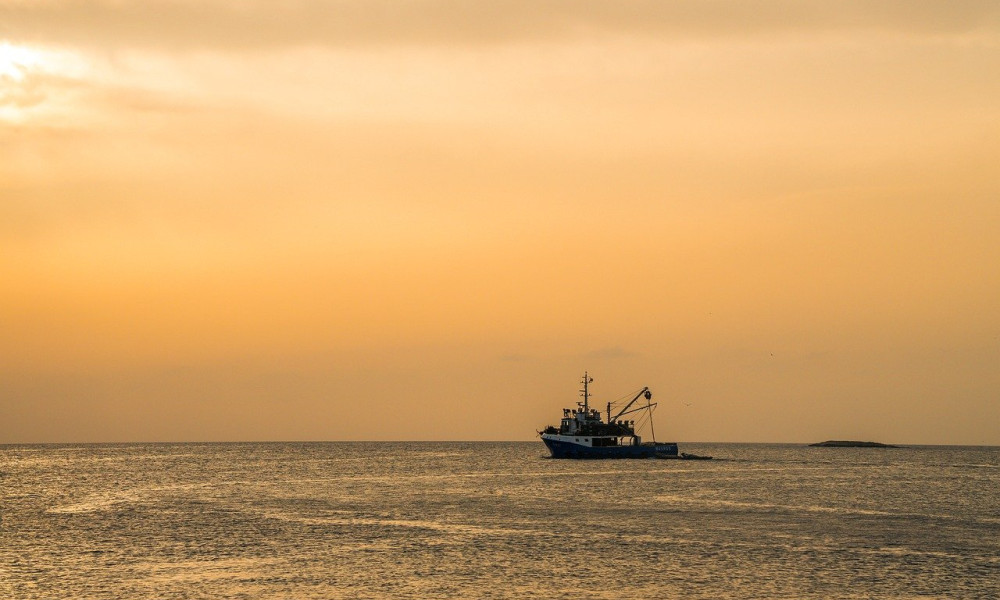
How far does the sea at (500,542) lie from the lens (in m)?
57.0

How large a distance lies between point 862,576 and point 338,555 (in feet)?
107

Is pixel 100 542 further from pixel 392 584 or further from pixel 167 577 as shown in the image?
pixel 392 584

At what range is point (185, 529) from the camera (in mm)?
84562

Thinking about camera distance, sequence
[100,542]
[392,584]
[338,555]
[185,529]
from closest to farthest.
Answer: [392,584], [338,555], [100,542], [185,529]

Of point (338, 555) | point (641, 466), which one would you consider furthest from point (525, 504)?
point (641, 466)

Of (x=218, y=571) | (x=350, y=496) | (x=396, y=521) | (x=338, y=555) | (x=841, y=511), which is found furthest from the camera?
(x=350, y=496)

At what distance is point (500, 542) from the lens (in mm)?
74375

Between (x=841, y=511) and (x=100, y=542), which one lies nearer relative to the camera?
(x=100, y=542)

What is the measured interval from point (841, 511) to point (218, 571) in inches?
2513

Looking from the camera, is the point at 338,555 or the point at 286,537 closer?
the point at 338,555

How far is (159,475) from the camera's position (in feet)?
585

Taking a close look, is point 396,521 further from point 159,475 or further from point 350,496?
point 159,475

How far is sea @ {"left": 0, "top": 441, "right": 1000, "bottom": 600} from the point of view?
2245 inches

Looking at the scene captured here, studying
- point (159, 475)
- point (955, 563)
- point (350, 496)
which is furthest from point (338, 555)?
point (159, 475)
